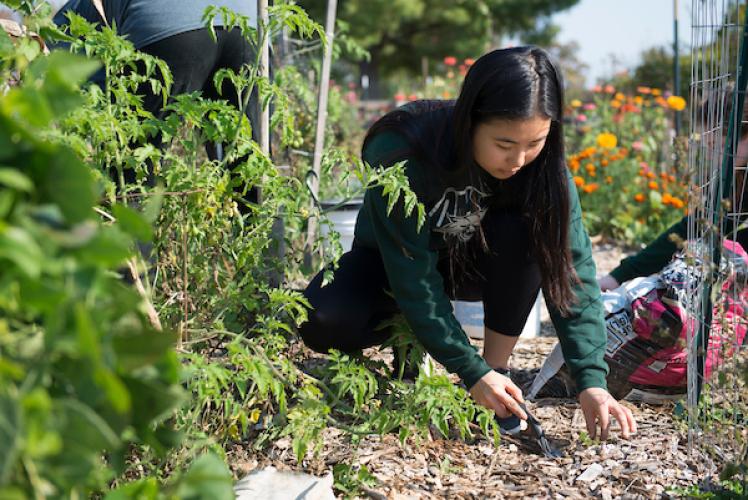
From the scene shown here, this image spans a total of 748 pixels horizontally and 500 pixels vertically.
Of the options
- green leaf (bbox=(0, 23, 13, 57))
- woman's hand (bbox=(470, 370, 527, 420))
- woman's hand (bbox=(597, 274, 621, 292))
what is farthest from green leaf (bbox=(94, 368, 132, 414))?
woman's hand (bbox=(597, 274, 621, 292))

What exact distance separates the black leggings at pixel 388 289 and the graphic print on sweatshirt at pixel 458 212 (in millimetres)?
75

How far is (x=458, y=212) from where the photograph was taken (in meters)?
2.23

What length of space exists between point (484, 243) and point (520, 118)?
476mm

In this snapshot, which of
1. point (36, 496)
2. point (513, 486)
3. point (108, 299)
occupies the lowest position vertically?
point (513, 486)

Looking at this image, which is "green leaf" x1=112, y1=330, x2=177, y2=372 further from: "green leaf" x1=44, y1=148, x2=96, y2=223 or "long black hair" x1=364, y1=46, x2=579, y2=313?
"long black hair" x1=364, y1=46, x2=579, y2=313

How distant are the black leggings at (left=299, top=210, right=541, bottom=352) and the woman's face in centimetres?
35

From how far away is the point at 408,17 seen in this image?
2095 cm

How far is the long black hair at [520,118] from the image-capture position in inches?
75.4

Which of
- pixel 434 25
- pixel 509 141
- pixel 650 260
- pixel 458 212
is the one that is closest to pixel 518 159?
pixel 509 141

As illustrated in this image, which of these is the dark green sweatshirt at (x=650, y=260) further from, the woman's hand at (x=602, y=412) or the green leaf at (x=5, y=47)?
the green leaf at (x=5, y=47)

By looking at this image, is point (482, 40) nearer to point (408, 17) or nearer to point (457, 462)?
point (408, 17)

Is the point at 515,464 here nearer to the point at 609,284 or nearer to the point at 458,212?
the point at 458,212

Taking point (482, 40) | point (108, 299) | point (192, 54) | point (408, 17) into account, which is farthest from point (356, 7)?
point (108, 299)

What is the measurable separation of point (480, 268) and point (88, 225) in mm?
1739
